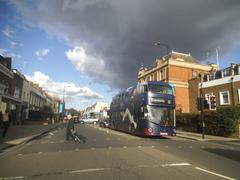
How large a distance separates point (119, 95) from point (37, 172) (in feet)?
74.8

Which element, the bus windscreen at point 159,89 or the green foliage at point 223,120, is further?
the green foliage at point 223,120

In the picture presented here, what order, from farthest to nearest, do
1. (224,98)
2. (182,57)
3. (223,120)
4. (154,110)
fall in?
(182,57) → (224,98) → (223,120) → (154,110)

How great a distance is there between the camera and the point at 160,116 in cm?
2014

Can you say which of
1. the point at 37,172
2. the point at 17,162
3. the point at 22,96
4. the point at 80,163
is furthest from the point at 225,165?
the point at 22,96

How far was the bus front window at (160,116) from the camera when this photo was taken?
1995 cm

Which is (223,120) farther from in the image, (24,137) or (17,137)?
(17,137)

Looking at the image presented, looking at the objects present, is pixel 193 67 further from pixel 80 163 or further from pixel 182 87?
pixel 80 163

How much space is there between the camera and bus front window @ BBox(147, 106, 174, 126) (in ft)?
65.5

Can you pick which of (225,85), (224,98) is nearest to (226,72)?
(225,85)

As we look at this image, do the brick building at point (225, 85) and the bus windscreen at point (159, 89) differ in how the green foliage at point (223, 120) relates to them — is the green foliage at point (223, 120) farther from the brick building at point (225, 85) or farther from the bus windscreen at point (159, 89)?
the bus windscreen at point (159, 89)

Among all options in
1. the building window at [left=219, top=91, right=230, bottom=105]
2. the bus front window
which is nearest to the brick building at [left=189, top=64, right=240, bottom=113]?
the building window at [left=219, top=91, right=230, bottom=105]

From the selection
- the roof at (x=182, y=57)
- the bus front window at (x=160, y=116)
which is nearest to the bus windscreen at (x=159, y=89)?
the bus front window at (x=160, y=116)

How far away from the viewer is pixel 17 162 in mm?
9078

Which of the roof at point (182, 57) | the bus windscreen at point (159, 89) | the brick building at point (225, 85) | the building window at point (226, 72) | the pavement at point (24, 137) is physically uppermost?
the roof at point (182, 57)
